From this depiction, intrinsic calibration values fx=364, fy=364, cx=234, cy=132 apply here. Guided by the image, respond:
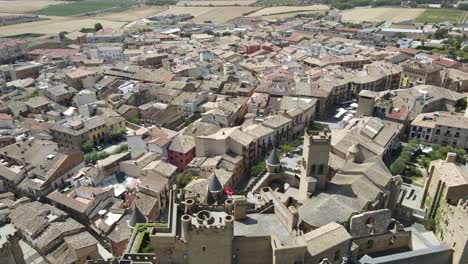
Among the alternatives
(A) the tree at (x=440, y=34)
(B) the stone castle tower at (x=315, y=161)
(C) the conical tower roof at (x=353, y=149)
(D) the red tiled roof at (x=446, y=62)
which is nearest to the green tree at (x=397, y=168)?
(C) the conical tower roof at (x=353, y=149)

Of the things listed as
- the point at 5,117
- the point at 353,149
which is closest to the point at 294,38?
the point at 353,149

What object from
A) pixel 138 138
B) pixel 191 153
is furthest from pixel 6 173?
pixel 191 153

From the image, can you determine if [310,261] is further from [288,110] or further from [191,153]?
[288,110]

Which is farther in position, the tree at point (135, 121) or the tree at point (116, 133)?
the tree at point (135, 121)

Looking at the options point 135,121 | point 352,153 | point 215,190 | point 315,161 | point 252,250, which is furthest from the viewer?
point 135,121

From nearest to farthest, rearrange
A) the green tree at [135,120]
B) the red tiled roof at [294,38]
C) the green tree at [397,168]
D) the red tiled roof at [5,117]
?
the green tree at [397,168] → the red tiled roof at [5,117] → the green tree at [135,120] → the red tiled roof at [294,38]

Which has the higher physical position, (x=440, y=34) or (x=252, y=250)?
(x=440, y=34)

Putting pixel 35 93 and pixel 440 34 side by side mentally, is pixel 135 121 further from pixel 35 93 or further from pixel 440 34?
pixel 440 34

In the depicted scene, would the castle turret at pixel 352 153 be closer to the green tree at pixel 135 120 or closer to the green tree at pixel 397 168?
the green tree at pixel 397 168
